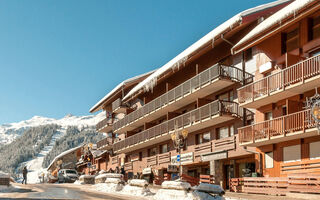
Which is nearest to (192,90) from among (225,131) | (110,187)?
(225,131)

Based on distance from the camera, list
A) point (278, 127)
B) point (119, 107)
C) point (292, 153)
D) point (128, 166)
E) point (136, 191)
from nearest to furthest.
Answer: point (278, 127) < point (292, 153) < point (136, 191) < point (128, 166) < point (119, 107)

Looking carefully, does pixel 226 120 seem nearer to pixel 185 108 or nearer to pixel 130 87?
pixel 185 108

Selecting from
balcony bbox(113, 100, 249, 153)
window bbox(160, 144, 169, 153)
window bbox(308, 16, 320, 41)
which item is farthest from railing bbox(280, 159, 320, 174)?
window bbox(160, 144, 169, 153)

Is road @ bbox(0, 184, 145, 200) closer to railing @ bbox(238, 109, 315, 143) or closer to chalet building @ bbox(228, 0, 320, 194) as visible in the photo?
railing @ bbox(238, 109, 315, 143)

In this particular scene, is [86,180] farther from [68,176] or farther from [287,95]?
[287,95]

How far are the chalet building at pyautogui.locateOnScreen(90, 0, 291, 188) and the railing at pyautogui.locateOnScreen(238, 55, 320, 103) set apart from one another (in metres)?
1.18

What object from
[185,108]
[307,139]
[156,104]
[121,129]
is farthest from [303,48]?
[121,129]

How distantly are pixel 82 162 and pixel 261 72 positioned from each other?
204 ft

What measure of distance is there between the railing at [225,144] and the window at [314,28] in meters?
9.88

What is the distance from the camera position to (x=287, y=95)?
27.6 meters

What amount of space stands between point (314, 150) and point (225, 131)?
34.2ft

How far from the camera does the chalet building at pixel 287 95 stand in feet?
81.7

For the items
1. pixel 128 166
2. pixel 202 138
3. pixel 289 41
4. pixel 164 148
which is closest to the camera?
pixel 289 41

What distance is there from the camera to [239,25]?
32.2m
